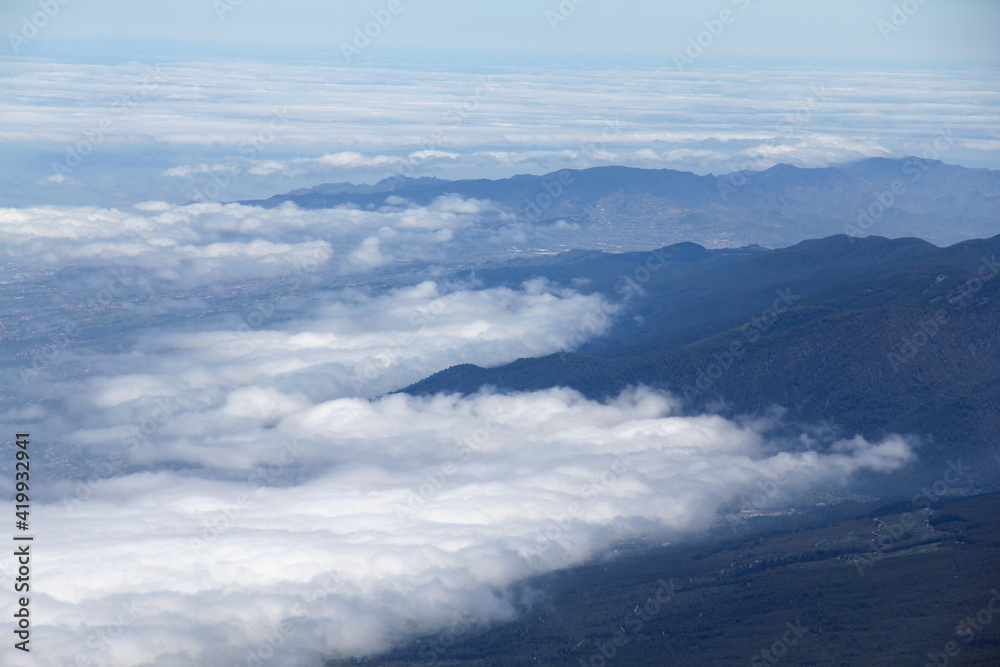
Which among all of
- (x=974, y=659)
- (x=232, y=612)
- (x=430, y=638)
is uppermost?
(x=232, y=612)

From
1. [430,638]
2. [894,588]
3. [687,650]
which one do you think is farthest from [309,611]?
[894,588]

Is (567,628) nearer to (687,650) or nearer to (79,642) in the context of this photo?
(687,650)

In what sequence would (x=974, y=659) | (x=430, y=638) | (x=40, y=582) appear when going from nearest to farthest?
(x=974, y=659)
(x=40, y=582)
(x=430, y=638)

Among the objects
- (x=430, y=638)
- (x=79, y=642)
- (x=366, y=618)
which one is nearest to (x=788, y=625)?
(x=430, y=638)

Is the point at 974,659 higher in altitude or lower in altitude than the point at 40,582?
lower

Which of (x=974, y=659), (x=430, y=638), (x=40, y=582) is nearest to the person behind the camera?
(x=974, y=659)

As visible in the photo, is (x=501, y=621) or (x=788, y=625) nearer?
(x=788, y=625)
